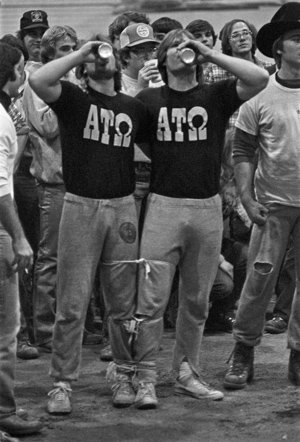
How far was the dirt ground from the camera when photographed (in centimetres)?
571

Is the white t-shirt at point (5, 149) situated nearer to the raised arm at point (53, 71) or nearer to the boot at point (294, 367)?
the raised arm at point (53, 71)

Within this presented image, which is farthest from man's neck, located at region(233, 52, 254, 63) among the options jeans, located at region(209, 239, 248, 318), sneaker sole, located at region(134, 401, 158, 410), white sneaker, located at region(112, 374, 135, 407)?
sneaker sole, located at region(134, 401, 158, 410)

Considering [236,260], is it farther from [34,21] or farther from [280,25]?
[34,21]

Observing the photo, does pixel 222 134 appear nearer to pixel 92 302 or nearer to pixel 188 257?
pixel 188 257

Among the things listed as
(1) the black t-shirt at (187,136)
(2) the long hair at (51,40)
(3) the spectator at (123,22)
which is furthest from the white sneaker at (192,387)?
(3) the spectator at (123,22)

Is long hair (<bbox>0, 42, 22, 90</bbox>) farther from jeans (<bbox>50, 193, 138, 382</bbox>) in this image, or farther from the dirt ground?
the dirt ground

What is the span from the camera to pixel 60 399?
20.0 ft

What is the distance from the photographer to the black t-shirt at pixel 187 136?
6148 millimetres

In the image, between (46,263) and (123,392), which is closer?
(123,392)

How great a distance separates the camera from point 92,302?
7.89 meters

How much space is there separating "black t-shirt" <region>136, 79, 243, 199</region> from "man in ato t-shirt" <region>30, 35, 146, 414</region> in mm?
135

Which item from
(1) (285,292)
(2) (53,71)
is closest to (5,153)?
(2) (53,71)

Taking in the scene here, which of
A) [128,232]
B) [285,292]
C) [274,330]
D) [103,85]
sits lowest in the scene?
[274,330]

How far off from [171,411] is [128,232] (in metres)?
1.01
